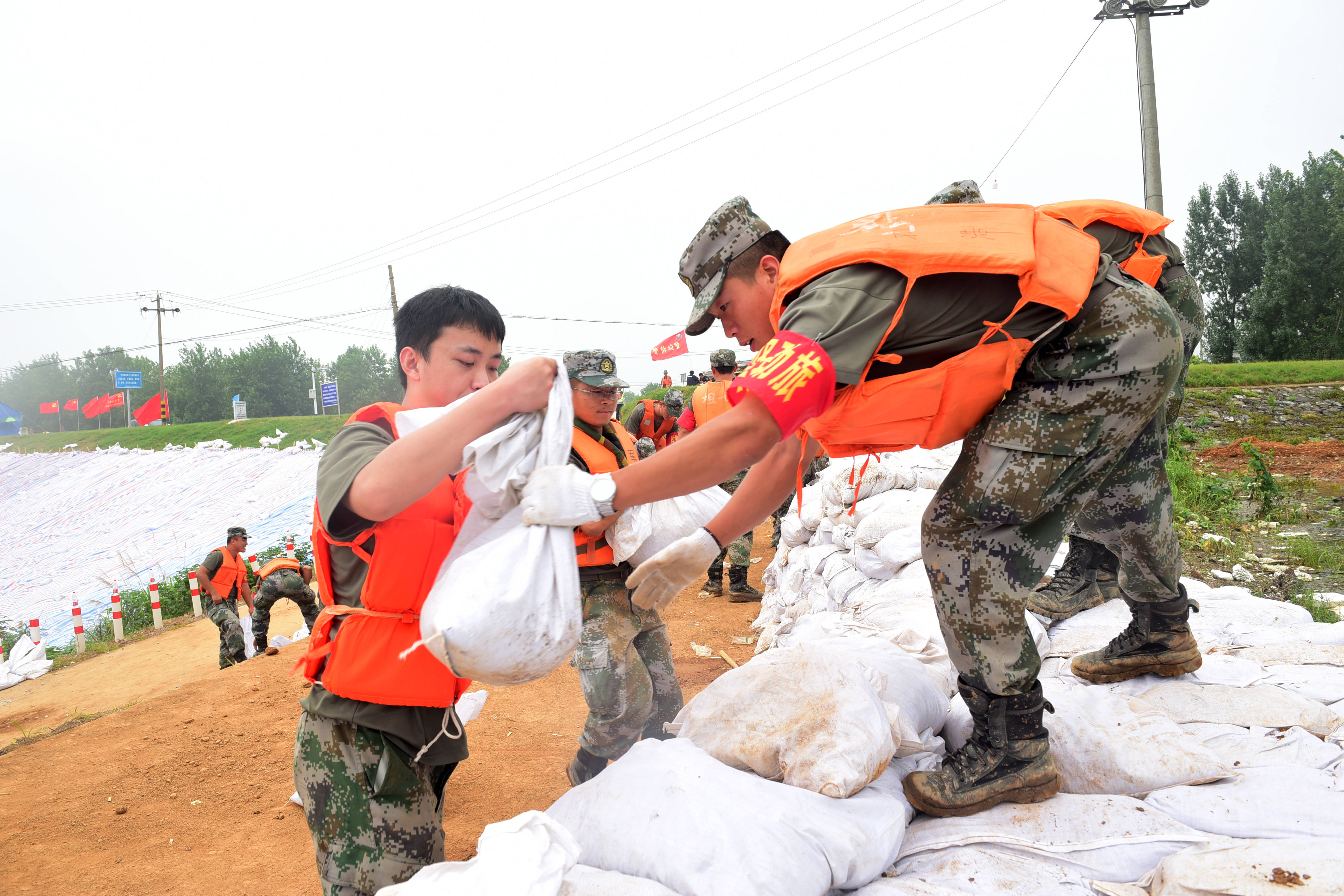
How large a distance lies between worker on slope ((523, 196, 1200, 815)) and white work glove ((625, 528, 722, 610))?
40 cm

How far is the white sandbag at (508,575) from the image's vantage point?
116 cm

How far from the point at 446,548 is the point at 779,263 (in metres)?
1.07

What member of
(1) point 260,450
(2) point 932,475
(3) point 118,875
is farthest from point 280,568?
(1) point 260,450

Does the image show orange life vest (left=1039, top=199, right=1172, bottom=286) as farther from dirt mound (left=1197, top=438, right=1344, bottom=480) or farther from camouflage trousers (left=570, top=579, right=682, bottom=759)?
dirt mound (left=1197, top=438, right=1344, bottom=480)

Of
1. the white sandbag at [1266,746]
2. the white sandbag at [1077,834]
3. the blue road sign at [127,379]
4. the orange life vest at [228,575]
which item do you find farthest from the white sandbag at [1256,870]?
the blue road sign at [127,379]

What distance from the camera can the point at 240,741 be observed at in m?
4.46

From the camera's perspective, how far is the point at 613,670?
2629mm

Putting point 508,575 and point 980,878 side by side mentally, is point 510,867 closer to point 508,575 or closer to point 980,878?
point 508,575

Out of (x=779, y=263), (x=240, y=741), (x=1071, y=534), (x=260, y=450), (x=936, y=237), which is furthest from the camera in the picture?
(x=260, y=450)

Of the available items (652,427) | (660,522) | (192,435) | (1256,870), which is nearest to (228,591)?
(652,427)

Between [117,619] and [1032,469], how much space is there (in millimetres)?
11285

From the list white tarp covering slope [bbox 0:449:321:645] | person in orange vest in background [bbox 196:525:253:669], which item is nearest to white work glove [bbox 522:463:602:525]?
person in orange vest in background [bbox 196:525:253:669]

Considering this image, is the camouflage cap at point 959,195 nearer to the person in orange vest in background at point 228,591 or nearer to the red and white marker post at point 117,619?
the person in orange vest in background at point 228,591

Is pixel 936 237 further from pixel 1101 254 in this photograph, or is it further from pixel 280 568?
pixel 280 568
